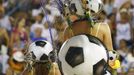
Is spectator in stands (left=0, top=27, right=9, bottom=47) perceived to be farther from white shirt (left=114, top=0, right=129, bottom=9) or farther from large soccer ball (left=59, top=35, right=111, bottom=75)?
large soccer ball (left=59, top=35, right=111, bottom=75)

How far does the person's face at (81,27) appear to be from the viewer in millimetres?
4148

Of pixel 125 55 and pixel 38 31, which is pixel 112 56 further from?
pixel 38 31

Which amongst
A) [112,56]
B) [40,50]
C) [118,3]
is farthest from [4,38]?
[112,56]

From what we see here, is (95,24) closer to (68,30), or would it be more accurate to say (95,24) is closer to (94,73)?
(68,30)

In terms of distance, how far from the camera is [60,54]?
356cm

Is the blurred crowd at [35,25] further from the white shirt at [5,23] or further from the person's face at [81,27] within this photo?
the person's face at [81,27]

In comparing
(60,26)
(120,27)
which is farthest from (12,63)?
(60,26)

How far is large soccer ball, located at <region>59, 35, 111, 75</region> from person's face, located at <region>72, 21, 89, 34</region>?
643 mm

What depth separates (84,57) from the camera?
134 inches

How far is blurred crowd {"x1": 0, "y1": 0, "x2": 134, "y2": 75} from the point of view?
9641mm

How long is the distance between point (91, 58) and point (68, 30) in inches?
40.3

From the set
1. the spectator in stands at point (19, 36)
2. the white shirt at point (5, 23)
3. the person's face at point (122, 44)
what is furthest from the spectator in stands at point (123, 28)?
the white shirt at point (5, 23)

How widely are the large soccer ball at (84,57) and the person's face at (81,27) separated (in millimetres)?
643

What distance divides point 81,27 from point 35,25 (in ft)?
21.8
